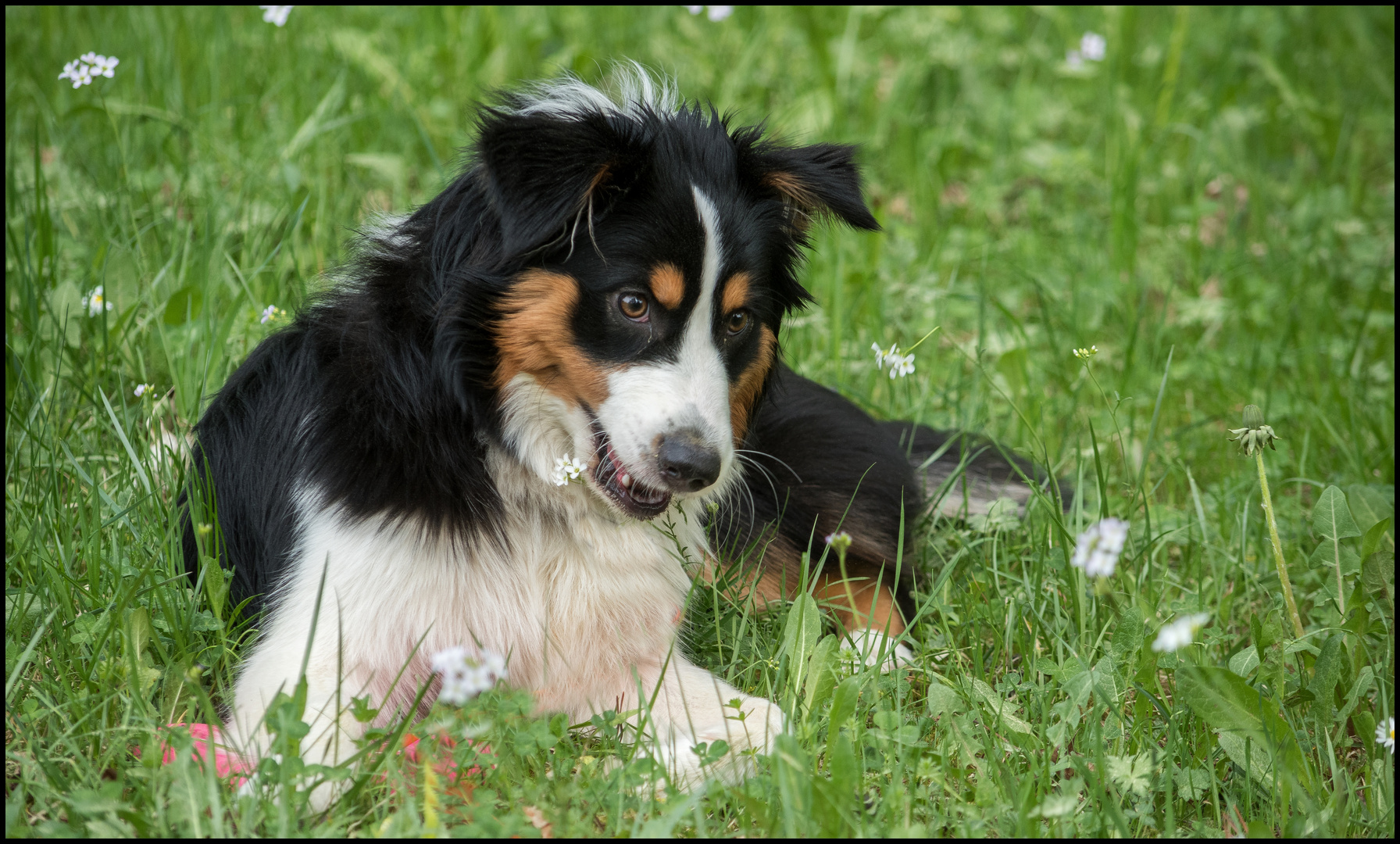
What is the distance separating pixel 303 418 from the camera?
8.70 feet

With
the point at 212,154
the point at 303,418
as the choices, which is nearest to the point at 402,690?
the point at 303,418

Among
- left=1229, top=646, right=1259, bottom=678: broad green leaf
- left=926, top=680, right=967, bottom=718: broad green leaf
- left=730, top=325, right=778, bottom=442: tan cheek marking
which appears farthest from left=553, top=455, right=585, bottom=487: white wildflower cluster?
left=1229, top=646, right=1259, bottom=678: broad green leaf

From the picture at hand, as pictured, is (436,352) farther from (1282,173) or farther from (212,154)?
(1282,173)

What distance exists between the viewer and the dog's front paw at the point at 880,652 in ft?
8.46

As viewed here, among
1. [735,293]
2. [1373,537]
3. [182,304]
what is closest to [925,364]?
[1373,537]

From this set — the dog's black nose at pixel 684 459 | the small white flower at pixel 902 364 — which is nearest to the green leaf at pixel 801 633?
the dog's black nose at pixel 684 459

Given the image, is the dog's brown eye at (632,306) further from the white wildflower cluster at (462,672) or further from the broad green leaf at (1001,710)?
the broad green leaf at (1001,710)

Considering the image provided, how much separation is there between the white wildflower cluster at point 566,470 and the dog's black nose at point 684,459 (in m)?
0.19

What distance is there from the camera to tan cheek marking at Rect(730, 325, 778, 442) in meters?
2.78

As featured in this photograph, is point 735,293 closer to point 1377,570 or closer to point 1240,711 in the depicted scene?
point 1240,711

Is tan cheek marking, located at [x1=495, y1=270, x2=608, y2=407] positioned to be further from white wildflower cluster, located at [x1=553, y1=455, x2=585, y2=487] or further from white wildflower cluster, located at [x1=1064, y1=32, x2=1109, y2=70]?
white wildflower cluster, located at [x1=1064, y1=32, x2=1109, y2=70]

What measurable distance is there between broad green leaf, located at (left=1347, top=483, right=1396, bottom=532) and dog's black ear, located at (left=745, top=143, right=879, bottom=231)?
1572 millimetres

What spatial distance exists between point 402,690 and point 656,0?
A: 5.19 m

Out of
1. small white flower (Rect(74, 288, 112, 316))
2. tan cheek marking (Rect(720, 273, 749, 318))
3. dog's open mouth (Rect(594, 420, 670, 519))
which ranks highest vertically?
tan cheek marking (Rect(720, 273, 749, 318))
